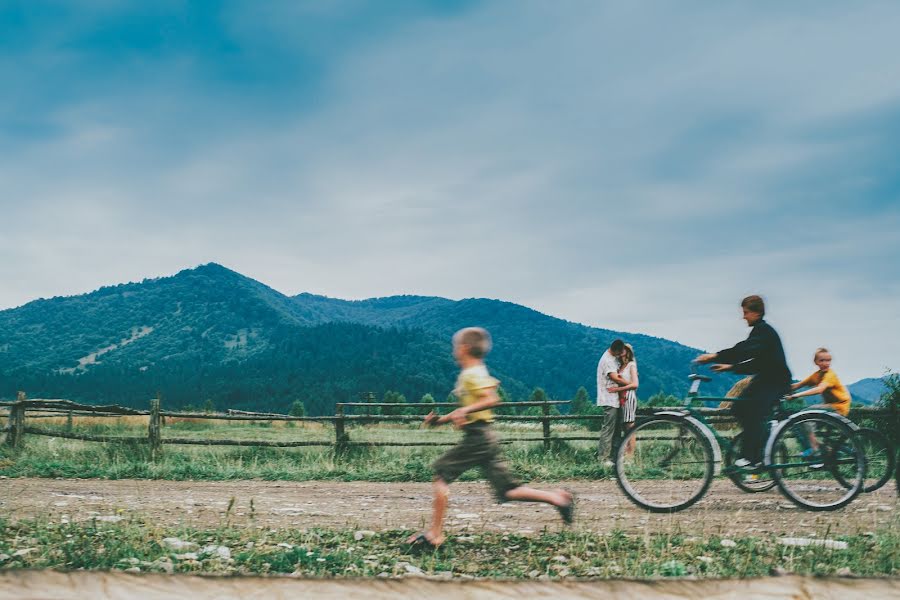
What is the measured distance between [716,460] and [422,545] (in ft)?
9.27

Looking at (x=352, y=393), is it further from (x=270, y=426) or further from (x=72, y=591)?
(x=72, y=591)

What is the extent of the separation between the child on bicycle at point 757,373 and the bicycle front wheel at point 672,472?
482 millimetres

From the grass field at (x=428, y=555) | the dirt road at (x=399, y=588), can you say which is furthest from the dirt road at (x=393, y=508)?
the dirt road at (x=399, y=588)

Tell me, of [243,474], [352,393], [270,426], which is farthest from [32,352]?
[243,474]

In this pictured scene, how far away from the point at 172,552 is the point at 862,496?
663 cm

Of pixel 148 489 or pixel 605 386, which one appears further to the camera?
pixel 605 386

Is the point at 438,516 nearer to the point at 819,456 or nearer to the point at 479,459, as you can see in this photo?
the point at 479,459

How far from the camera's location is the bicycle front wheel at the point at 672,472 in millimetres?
5398

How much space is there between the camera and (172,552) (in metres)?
3.66

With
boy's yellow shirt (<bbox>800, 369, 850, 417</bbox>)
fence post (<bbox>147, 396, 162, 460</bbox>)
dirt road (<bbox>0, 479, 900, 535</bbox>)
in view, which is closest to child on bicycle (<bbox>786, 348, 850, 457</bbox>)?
boy's yellow shirt (<bbox>800, 369, 850, 417</bbox>)

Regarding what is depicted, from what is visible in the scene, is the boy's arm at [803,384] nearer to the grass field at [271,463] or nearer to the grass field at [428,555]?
the grass field at [428,555]

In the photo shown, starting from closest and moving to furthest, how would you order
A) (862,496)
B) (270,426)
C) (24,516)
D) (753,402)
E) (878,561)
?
(878,561) → (24,516) → (753,402) → (862,496) → (270,426)

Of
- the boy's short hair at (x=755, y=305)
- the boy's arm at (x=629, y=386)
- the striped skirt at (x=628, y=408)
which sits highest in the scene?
the boy's short hair at (x=755, y=305)

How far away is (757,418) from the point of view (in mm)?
5641
